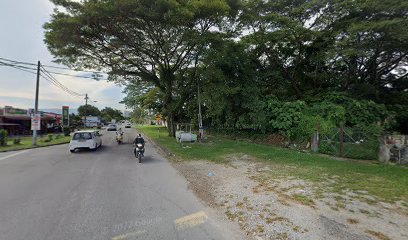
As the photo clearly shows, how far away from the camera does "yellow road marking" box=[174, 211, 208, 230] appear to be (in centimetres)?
438

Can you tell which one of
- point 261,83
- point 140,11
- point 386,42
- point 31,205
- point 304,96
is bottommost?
point 31,205

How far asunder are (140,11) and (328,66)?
17921 millimetres

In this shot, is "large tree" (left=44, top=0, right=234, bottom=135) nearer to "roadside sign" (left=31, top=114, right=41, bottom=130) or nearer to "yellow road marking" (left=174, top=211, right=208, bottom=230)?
"roadside sign" (left=31, top=114, right=41, bottom=130)

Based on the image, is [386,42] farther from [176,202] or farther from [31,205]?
[31,205]

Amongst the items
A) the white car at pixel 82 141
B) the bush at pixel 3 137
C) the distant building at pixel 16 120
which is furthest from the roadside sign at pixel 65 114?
the white car at pixel 82 141

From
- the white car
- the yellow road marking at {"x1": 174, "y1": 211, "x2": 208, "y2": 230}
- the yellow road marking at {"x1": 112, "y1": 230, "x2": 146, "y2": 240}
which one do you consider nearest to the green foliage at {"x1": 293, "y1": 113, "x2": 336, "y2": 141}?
the yellow road marking at {"x1": 174, "y1": 211, "x2": 208, "y2": 230}

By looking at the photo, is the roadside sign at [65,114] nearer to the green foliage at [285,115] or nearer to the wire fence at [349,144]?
the green foliage at [285,115]

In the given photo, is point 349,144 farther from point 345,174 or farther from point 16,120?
point 16,120

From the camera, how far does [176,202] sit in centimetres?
566

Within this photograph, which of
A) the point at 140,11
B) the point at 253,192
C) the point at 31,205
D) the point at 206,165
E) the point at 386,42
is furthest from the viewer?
the point at 386,42

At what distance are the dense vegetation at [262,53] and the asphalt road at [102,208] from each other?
10148 mm

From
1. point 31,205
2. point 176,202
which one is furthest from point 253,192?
point 31,205

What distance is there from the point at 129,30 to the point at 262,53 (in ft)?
41.8

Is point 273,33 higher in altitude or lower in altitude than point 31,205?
higher
